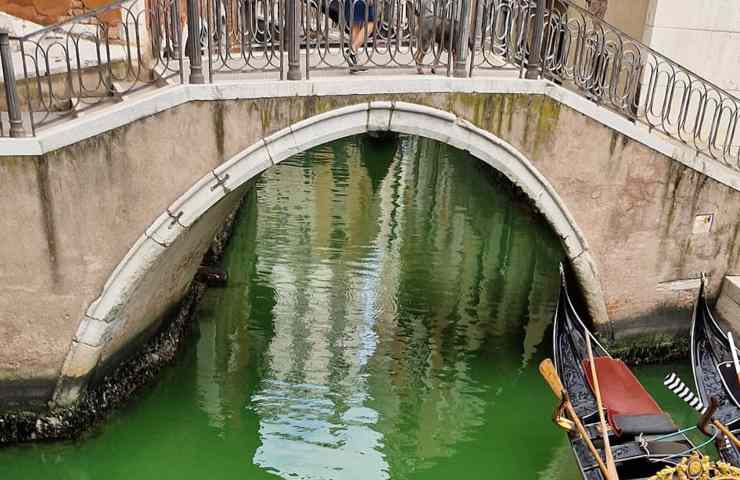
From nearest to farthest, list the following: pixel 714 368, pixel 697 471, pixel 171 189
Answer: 1. pixel 697 471
2. pixel 171 189
3. pixel 714 368

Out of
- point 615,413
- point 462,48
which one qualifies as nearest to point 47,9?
point 462,48

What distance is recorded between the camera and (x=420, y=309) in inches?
245

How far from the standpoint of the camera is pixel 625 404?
4309mm

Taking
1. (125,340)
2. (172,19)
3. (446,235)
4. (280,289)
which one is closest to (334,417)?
(125,340)

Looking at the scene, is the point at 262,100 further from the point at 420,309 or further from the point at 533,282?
the point at 533,282

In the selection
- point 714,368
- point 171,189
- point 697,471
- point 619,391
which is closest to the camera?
point 697,471

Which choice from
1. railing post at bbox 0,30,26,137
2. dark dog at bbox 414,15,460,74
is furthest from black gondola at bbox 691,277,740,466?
railing post at bbox 0,30,26,137

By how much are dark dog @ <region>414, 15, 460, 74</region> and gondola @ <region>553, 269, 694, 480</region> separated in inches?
64.5

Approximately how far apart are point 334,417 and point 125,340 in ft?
4.70

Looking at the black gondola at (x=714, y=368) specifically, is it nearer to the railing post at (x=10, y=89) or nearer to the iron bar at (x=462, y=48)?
the iron bar at (x=462, y=48)

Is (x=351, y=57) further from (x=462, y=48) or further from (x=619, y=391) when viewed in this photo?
(x=619, y=391)

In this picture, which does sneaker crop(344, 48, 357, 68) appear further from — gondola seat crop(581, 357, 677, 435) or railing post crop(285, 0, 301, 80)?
gondola seat crop(581, 357, 677, 435)

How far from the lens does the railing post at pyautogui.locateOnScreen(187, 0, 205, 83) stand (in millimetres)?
3840

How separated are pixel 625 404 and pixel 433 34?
2.49m
